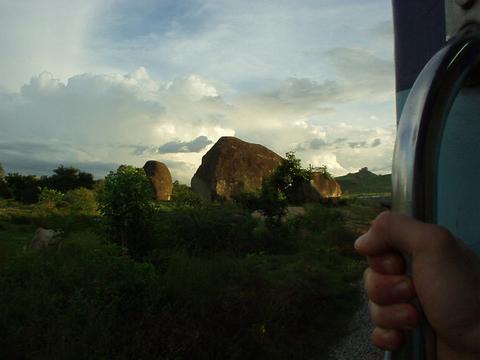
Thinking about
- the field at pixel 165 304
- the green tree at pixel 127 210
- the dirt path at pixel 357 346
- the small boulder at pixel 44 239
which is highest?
the green tree at pixel 127 210

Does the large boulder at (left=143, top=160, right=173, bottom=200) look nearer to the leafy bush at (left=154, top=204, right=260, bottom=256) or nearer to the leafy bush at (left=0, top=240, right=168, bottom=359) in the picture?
the leafy bush at (left=154, top=204, right=260, bottom=256)

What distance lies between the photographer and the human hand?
42 centimetres

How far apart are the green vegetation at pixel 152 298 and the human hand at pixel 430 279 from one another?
142 inches

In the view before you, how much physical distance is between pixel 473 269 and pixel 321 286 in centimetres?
706

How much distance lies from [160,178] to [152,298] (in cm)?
2194

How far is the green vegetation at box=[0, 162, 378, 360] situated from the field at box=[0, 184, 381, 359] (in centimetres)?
1

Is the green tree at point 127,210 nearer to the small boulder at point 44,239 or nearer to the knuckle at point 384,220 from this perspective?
the small boulder at point 44,239

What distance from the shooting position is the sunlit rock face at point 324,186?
20630 mm

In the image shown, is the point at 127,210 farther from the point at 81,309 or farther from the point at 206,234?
the point at 206,234

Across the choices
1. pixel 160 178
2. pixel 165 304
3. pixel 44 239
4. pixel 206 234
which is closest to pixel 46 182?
pixel 160 178

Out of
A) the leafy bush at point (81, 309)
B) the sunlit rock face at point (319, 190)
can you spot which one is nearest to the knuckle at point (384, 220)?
the leafy bush at point (81, 309)

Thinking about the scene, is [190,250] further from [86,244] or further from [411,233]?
[411,233]

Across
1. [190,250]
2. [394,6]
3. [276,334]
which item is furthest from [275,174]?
[394,6]

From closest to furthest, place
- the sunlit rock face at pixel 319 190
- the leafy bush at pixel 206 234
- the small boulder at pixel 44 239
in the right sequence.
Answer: the small boulder at pixel 44 239
the leafy bush at pixel 206 234
the sunlit rock face at pixel 319 190
